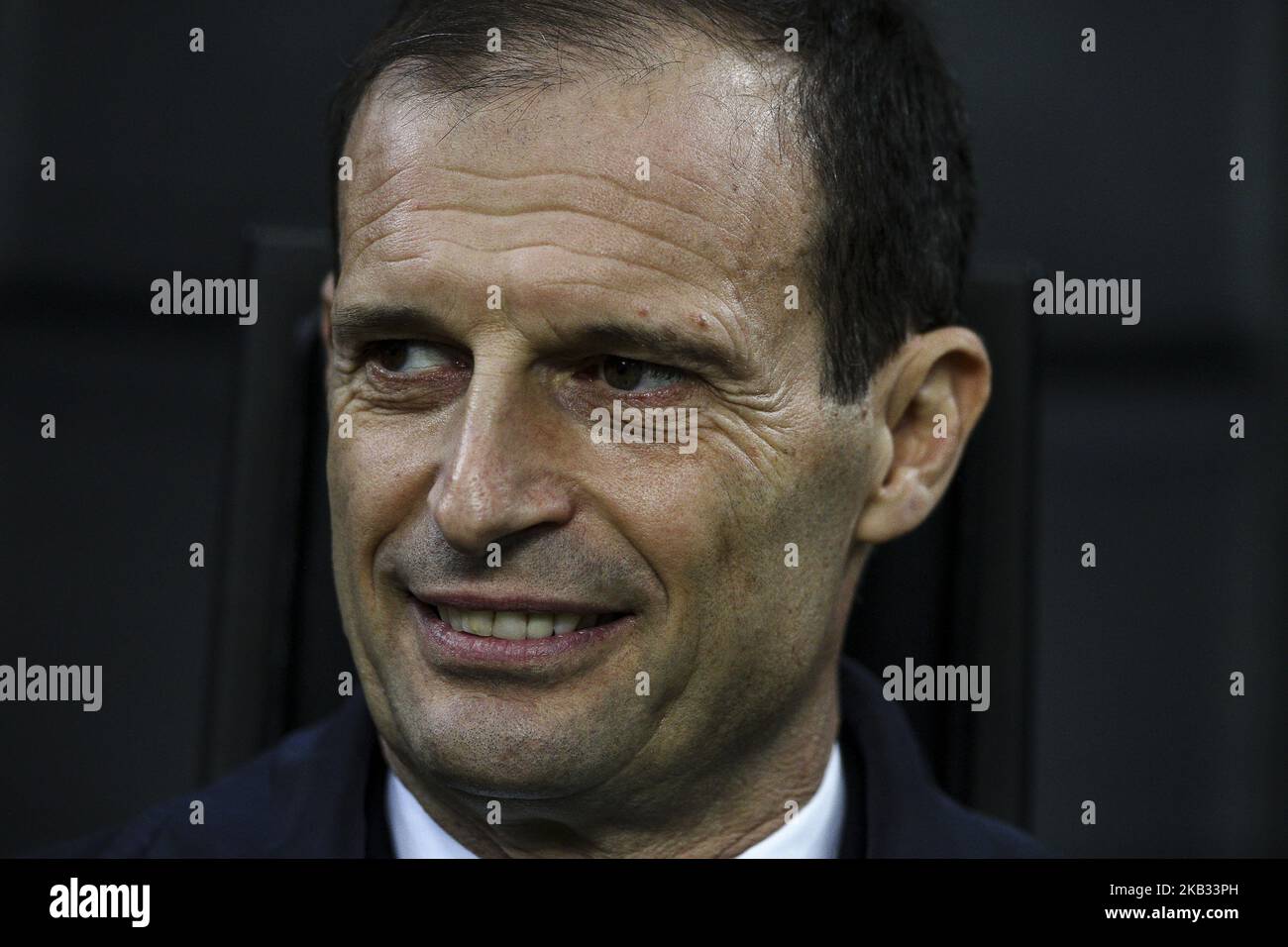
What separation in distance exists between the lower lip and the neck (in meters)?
0.16

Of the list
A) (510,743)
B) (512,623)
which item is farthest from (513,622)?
(510,743)

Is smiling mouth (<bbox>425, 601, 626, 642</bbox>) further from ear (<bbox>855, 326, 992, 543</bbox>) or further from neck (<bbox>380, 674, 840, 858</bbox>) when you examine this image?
ear (<bbox>855, 326, 992, 543</bbox>)

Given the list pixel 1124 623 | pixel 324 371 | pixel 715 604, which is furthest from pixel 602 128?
pixel 1124 623

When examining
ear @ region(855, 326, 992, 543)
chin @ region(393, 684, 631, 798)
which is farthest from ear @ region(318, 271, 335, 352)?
ear @ region(855, 326, 992, 543)

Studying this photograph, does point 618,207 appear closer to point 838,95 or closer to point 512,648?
point 838,95

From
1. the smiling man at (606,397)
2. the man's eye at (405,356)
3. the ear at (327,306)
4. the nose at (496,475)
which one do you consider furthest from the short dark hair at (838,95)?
the nose at (496,475)

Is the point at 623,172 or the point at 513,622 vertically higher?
the point at 623,172

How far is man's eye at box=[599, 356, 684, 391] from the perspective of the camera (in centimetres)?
162

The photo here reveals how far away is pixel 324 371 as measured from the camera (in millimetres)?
2184

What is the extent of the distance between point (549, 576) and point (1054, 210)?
4.89 feet

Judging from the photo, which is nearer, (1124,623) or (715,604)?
(715,604)

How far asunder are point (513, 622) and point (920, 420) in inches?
22.9

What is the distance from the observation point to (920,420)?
189 centimetres

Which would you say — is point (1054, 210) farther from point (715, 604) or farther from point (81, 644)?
point (81, 644)
